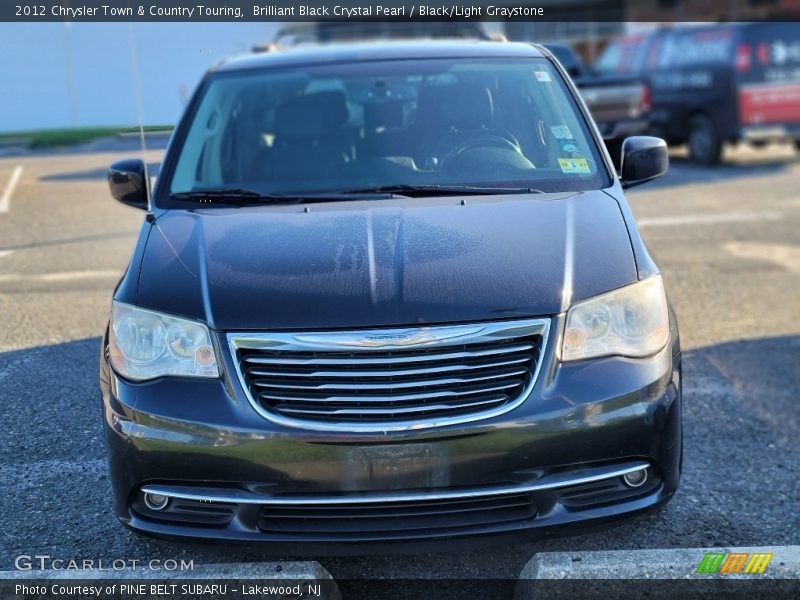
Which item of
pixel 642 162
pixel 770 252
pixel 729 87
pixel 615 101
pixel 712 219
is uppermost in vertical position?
pixel 642 162

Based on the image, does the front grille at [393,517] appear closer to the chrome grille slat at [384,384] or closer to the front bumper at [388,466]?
the front bumper at [388,466]

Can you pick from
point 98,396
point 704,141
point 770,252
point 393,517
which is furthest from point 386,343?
point 704,141

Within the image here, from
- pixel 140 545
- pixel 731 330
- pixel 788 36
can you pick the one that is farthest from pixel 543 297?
pixel 788 36

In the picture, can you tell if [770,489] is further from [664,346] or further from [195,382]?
[195,382]

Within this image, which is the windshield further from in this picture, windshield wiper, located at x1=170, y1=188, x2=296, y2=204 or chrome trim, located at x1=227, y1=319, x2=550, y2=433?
chrome trim, located at x1=227, y1=319, x2=550, y2=433

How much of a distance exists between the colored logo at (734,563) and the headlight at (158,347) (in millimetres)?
1659

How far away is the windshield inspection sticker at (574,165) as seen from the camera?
3896 mm

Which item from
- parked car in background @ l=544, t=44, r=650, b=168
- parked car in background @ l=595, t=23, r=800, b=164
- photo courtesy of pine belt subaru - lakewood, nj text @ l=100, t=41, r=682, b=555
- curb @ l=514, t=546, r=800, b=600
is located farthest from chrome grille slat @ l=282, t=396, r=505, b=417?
parked car in background @ l=595, t=23, r=800, b=164

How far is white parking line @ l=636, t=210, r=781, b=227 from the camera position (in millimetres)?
9461

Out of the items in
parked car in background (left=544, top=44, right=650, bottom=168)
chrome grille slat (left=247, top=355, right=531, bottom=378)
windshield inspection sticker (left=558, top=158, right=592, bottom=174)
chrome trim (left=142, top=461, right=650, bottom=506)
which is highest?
windshield inspection sticker (left=558, top=158, right=592, bottom=174)

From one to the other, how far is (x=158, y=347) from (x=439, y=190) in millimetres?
1395

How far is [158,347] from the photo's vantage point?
2.94 m

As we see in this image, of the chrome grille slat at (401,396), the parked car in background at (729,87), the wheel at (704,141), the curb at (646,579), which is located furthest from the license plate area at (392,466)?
the wheel at (704,141)

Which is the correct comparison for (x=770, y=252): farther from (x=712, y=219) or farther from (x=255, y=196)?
(x=255, y=196)
